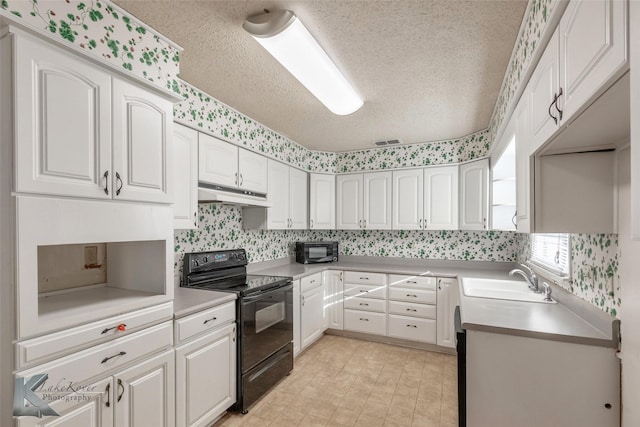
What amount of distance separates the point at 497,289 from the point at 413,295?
3.08 feet

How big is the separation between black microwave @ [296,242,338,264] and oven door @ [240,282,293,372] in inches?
42.2

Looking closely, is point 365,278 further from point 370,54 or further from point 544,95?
point 544,95

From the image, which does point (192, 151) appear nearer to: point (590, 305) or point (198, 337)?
point (198, 337)

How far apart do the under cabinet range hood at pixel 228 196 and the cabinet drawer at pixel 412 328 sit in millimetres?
1973

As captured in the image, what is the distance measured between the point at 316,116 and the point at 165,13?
1.55 metres

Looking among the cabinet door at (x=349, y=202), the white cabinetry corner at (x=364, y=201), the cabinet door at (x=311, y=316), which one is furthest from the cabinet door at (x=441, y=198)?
the cabinet door at (x=311, y=316)

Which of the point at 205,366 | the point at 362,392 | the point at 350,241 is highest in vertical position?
the point at 350,241

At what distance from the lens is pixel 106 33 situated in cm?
146

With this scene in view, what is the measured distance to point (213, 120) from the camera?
8.16 feet

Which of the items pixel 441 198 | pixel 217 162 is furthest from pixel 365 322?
pixel 217 162

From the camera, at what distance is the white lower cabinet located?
320 cm

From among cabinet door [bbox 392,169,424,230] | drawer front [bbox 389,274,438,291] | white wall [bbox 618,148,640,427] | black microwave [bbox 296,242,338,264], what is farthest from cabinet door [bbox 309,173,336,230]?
white wall [bbox 618,148,640,427]

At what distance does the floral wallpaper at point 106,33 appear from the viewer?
1199 millimetres

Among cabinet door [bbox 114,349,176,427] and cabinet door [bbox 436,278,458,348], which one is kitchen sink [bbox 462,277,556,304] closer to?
cabinet door [bbox 436,278,458,348]
